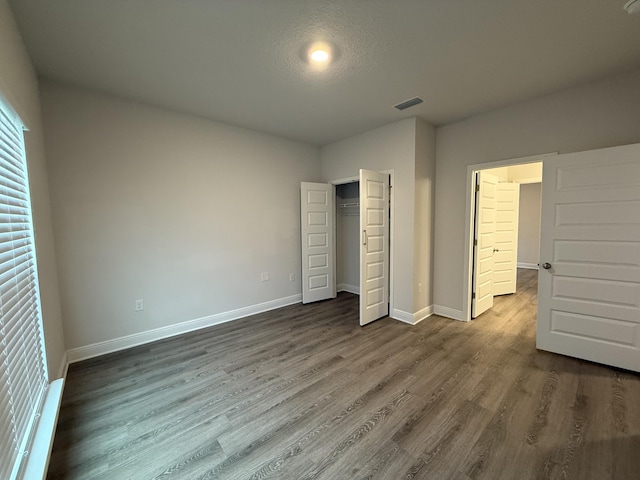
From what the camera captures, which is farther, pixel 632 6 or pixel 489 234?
pixel 489 234

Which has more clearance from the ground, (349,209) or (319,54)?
(319,54)

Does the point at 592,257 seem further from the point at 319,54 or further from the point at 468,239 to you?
the point at 319,54

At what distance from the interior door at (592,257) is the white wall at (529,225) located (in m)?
5.87

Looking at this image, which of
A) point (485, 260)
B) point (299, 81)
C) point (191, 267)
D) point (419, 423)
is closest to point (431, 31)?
point (299, 81)

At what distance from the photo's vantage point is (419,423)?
181 centimetres

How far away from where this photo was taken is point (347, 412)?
6.31 feet

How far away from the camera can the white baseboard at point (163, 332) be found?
271 centimetres

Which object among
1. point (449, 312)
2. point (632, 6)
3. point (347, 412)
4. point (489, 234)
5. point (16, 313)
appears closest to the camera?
point (16, 313)

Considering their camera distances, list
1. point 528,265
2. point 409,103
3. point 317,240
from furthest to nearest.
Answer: point 528,265 → point 317,240 → point 409,103

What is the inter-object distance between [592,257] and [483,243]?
1.27 metres

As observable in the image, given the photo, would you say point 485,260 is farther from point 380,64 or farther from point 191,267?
point 191,267

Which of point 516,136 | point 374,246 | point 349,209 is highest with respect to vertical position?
point 516,136

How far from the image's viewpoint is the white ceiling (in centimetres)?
169

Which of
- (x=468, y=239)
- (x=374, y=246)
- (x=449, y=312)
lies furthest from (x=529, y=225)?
(x=374, y=246)
